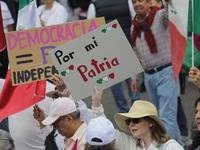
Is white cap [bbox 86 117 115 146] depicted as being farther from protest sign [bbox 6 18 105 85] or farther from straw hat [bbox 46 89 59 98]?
straw hat [bbox 46 89 59 98]

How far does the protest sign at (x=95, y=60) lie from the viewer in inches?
216

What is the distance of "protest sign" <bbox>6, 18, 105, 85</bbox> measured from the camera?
5.96 metres

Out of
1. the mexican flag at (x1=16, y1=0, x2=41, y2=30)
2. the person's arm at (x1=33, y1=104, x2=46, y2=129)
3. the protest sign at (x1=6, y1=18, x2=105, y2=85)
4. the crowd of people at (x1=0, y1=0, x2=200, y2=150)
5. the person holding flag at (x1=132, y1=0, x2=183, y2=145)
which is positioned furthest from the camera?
the person holding flag at (x1=132, y1=0, x2=183, y2=145)

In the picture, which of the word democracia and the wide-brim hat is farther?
the wide-brim hat

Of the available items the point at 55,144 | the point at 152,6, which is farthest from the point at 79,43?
the point at 152,6

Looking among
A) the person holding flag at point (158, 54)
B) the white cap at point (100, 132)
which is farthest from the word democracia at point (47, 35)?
the person holding flag at point (158, 54)

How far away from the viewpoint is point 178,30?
699 centimetres

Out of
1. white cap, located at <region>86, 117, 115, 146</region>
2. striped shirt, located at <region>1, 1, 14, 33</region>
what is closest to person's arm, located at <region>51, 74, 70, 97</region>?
white cap, located at <region>86, 117, 115, 146</region>

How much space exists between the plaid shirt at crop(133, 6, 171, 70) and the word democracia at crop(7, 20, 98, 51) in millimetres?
2032

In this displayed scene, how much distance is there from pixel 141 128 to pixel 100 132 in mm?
642

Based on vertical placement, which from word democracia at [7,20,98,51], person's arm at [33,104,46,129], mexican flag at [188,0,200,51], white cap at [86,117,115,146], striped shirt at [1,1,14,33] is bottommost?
striped shirt at [1,1,14,33]

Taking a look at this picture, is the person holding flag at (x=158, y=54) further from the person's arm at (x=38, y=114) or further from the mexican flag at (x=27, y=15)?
the person's arm at (x=38, y=114)

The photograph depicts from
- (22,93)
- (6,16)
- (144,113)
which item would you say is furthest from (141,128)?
(6,16)

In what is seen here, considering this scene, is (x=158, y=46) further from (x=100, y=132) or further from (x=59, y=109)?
(x=100, y=132)
